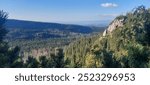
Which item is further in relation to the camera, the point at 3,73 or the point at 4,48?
the point at 4,48

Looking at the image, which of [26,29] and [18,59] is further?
[26,29]

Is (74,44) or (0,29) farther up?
(0,29)

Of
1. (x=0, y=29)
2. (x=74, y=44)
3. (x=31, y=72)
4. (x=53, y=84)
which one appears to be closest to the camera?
(x=53, y=84)

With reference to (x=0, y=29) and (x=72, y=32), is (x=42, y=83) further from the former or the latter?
(x=72, y=32)

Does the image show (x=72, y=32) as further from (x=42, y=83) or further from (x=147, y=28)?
(x=42, y=83)

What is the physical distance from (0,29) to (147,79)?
10217mm

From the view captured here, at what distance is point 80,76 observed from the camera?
5.29m

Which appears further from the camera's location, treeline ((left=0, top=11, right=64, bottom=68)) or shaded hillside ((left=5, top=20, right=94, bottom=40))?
shaded hillside ((left=5, top=20, right=94, bottom=40))

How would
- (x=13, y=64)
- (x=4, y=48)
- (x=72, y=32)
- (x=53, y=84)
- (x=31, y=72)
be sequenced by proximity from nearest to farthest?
1. (x=53, y=84)
2. (x=31, y=72)
3. (x=13, y=64)
4. (x=4, y=48)
5. (x=72, y=32)

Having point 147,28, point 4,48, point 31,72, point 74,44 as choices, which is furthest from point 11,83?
point 74,44

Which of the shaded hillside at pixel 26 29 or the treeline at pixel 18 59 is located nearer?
the treeline at pixel 18 59

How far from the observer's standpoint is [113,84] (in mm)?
5219

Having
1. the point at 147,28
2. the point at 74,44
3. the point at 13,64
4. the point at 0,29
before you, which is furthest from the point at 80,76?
the point at 74,44

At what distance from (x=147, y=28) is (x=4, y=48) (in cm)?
655
